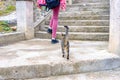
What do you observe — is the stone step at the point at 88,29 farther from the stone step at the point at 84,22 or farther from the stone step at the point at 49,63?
the stone step at the point at 49,63

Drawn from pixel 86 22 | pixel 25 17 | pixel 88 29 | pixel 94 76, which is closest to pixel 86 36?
pixel 88 29

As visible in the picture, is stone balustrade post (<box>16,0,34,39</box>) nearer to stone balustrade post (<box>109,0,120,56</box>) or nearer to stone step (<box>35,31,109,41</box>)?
stone step (<box>35,31,109,41</box>)

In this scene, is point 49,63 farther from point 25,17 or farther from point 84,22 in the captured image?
point 84,22

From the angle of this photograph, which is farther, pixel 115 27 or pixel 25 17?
pixel 25 17

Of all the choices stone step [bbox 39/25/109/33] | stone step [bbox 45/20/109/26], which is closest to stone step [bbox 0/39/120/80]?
stone step [bbox 39/25/109/33]

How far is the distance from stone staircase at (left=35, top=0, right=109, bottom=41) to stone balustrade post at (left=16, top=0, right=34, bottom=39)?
325 mm

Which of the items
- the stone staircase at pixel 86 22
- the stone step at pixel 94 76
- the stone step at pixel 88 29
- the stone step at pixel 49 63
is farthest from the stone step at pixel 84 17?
the stone step at pixel 94 76

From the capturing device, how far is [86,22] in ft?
17.7

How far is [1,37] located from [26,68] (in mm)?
1584

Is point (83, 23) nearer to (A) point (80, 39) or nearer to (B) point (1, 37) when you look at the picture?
(A) point (80, 39)

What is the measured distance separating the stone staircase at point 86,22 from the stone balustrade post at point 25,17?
325mm

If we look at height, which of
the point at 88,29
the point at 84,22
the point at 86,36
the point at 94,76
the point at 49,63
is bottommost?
the point at 94,76

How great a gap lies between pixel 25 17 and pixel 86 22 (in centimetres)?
152

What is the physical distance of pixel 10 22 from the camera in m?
5.48
